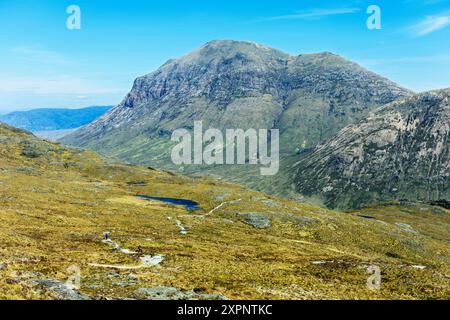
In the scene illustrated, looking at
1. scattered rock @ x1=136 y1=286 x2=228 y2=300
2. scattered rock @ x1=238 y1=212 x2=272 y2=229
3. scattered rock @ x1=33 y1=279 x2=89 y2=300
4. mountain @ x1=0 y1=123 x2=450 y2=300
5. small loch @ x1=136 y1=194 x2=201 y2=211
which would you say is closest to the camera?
scattered rock @ x1=33 y1=279 x2=89 y2=300

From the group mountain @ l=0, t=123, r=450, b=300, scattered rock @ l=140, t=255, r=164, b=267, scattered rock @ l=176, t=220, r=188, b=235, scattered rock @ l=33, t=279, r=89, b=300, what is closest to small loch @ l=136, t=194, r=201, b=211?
mountain @ l=0, t=123, r=450, b=300

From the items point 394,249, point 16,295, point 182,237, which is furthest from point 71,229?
point 394,249

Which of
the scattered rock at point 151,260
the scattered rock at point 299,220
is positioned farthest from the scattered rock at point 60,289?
the scattered rock at point 299,220

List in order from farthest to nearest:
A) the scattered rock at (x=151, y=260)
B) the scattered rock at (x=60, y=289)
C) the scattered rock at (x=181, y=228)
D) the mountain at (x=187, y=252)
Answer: the scattered rock at (x=181, y=228), the scattered rock at (x=151, y=260), the mountain at (x=187, y=252), the scattered rock at (x=60, y=289)

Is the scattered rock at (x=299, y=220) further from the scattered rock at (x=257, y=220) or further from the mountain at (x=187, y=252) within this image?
the scattered rock at (x=257, y=220)

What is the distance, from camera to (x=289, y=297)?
46656 millimetres

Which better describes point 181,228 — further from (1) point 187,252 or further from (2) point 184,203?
(2) point 184,203

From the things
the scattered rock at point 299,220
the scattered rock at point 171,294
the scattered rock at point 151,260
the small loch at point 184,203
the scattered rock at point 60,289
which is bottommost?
the scattered rock at point 299,220

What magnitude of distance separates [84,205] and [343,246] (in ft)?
288

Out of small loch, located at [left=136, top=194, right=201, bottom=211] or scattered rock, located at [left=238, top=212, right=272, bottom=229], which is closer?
scattered rock, located at [left=238, top=212, right=272, bottom=229]

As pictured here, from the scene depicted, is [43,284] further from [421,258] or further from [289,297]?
[421,258]

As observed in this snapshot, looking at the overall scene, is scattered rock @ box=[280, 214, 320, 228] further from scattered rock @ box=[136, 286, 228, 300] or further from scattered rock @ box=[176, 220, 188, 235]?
scattered rock @ box=[136, 286, 228, 300]

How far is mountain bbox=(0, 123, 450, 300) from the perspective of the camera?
4697cm

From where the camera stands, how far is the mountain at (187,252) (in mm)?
46969
